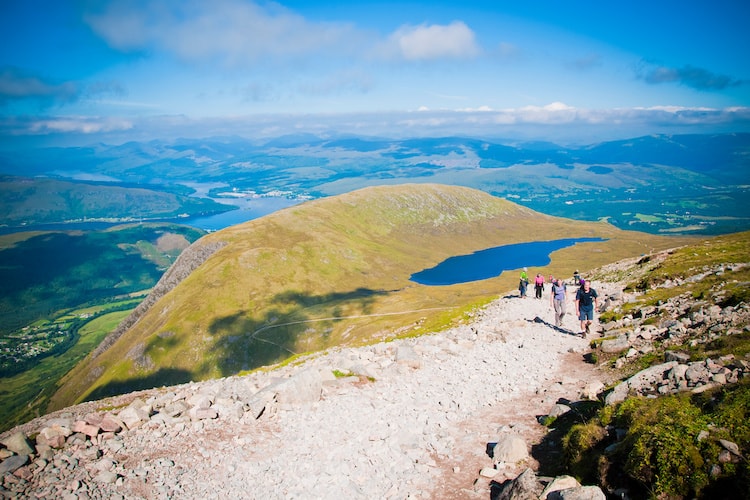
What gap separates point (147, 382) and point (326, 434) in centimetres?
14985

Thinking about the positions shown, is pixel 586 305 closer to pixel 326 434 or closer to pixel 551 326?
pixel 551 326

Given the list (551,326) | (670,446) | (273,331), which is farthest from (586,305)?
(273,331)

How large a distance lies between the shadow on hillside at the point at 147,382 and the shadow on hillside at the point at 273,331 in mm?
6721

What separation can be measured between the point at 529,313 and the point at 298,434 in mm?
30281

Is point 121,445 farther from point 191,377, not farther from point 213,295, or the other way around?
point 213,295

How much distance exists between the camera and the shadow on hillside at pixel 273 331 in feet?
477

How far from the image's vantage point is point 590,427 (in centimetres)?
1506

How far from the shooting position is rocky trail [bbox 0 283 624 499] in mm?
16156

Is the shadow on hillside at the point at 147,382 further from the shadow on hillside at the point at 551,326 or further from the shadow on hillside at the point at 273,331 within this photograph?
the shadow on hillside at the point at 551,326

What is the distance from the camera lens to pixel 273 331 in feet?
524

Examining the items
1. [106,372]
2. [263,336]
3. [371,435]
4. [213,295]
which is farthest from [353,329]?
[371,435]

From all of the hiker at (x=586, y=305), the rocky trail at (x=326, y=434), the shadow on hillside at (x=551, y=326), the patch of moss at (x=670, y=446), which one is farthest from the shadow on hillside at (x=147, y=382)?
the patch of moss at (x=670, y=446)

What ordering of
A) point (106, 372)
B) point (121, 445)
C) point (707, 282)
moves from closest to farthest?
point (121, 445) < point (707, 282) < point (106, 372)

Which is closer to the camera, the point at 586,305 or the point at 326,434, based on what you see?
the point at 326,434
